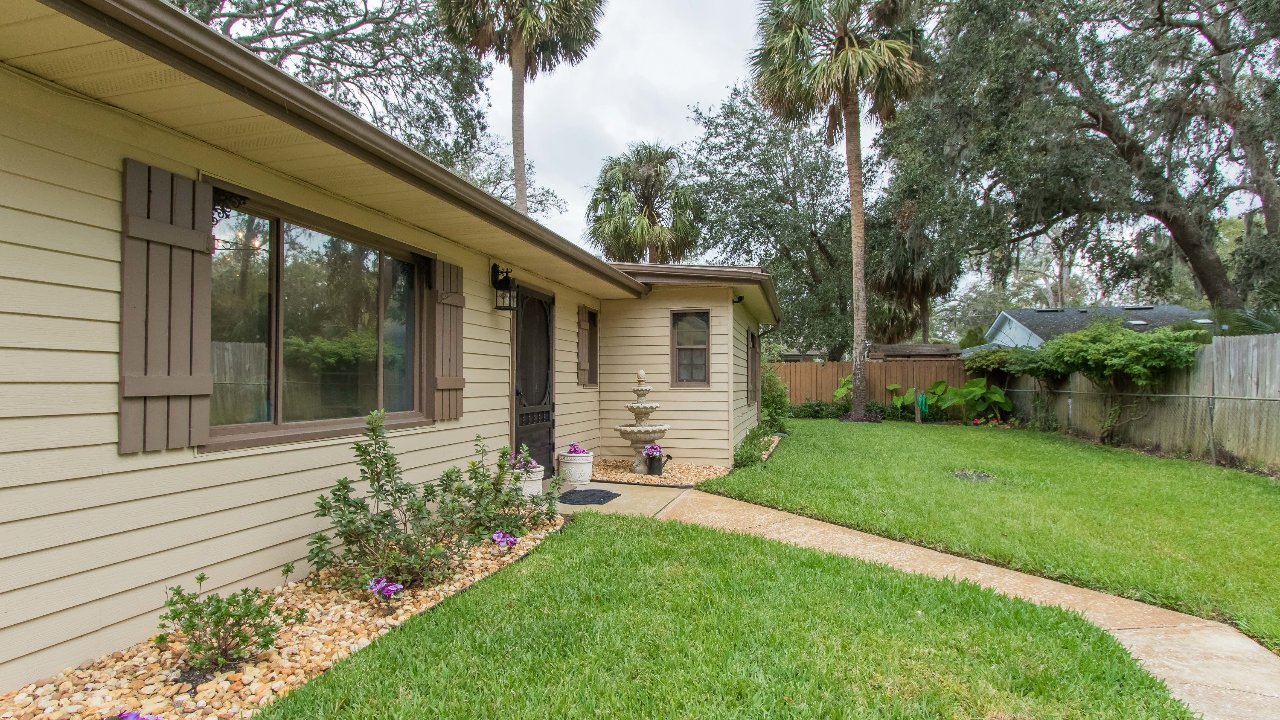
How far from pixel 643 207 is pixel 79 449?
14.4 metres

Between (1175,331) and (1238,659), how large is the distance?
8076mm

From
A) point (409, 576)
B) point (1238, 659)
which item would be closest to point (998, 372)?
point (1238, 659)

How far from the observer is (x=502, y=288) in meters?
5.62

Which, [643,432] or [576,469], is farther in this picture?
[643,432]

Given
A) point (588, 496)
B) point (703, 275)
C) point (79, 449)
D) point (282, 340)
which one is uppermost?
point (703, 275)

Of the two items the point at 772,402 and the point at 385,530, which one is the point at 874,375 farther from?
the point at 385,530

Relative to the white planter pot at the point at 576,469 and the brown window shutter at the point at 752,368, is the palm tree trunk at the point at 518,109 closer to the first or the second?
the brown window shutter at the point at 752,368

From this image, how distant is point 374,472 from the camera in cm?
338

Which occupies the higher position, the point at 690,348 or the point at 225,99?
the point at 225,99

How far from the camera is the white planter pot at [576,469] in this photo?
6484 millimetres

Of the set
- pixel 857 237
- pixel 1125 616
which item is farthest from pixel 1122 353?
pixel 1125 616

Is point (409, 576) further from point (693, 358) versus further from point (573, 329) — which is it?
point (693, 358)

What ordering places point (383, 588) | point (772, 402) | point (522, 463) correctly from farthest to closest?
1. point (772, 402)
2. point (522, 463)
3. point (383, 588)

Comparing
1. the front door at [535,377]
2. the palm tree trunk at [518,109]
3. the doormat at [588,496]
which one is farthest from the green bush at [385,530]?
the palm tree trunk at [518,109]
